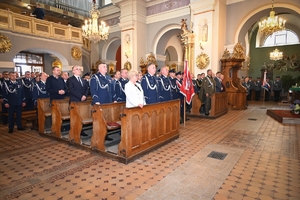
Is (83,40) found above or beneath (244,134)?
above

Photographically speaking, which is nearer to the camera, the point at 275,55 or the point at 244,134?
the point at 244,134

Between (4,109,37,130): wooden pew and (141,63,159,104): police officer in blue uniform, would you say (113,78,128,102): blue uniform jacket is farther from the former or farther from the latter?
(4,109,37,130): wooden pew

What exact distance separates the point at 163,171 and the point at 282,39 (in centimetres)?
1854

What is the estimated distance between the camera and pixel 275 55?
14.8 m

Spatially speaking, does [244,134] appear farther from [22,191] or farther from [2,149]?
[2,149]

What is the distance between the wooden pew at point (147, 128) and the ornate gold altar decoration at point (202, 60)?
17.4ft

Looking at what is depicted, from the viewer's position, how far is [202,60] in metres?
9.29

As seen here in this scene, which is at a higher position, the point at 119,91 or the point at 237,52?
the point at 237,52

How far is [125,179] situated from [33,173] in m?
1.47

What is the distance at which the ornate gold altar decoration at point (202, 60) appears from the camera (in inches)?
361

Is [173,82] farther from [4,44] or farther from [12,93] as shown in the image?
[4,44]

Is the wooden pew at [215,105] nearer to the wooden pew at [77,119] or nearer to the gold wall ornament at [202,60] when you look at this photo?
the gold wall ornament at [202,60]

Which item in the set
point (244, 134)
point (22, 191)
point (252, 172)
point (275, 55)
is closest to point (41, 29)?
point (22, 191)

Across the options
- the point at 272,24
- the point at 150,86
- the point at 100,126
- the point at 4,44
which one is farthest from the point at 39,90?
the point at 272,24
